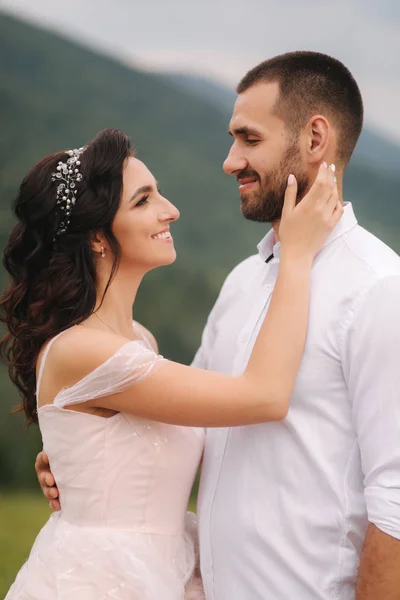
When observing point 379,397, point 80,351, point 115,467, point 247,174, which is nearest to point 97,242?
point 80,351

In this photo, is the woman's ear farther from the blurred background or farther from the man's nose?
the blurred background

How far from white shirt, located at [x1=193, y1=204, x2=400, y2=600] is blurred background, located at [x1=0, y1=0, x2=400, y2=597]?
317 cm

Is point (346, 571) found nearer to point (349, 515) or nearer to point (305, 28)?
point (349, 515)

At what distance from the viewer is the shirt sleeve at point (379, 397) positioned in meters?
1.50

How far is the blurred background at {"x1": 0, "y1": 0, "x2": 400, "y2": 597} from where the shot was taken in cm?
475

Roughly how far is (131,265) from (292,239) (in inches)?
17.9

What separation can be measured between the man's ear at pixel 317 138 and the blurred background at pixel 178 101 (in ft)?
10.0

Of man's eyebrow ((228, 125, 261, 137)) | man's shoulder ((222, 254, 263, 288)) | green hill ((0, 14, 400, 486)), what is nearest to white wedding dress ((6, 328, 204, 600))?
man's shoulder ((222, 254, 263, 288))

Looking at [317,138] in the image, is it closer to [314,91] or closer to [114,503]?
[314,91]

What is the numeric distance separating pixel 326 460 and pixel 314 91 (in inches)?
34.1

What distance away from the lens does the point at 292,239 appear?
66.2 inches

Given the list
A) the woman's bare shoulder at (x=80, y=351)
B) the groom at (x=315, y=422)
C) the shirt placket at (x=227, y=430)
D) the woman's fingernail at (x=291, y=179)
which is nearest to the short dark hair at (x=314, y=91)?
the groom at (x=315, y=422)

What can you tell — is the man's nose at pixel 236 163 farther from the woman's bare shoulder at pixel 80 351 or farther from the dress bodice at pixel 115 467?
the dress bodice at pixel 115 467

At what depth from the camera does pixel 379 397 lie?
5.00 feet
